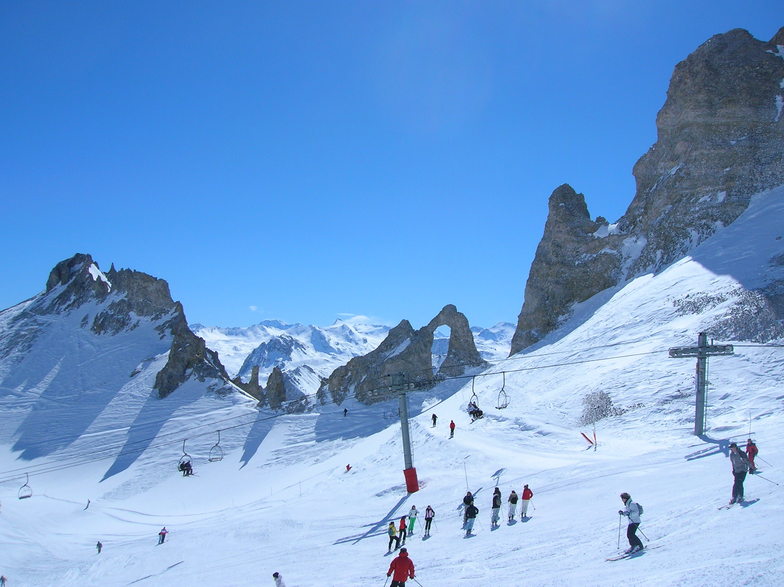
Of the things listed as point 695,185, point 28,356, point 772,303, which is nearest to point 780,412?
point 772,303

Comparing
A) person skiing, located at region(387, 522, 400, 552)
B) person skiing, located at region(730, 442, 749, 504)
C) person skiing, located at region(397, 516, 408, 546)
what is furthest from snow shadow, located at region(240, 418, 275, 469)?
person skiing, located at region(730, 442, 749, 504)

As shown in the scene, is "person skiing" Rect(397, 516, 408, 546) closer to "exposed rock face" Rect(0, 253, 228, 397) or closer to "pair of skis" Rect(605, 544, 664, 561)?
"pair of skis" Rect(605, 544, 664, 561)

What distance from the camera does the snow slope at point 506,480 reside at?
1475 cm

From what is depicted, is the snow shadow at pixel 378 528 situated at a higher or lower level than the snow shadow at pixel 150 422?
lower

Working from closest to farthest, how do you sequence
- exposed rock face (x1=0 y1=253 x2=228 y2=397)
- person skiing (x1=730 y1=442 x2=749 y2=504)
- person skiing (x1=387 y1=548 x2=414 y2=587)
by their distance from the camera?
person skiing (x1=730 y1=442 x2=749 y2=504) → person skiing (x1=387 y1=548 x2=414 y2=587) → exposed rock face (x1=0 y1=253 x2=228 y2=397)

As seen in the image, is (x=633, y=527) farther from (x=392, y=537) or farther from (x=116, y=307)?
(x=116, y=307)

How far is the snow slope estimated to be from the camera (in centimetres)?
1475

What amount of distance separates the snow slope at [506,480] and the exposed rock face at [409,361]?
9.37 meters

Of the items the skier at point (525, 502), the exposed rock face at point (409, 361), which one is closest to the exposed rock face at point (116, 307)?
the exposed rock face at point (409, 361)

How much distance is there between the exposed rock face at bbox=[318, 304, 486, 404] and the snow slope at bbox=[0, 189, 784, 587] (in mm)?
9373

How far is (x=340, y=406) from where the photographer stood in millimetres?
78125

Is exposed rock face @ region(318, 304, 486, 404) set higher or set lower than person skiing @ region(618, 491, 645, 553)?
higher

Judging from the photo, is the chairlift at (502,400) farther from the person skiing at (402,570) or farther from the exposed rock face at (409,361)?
the exposed rock face at (409,361)

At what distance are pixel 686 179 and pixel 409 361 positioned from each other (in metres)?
43.2
